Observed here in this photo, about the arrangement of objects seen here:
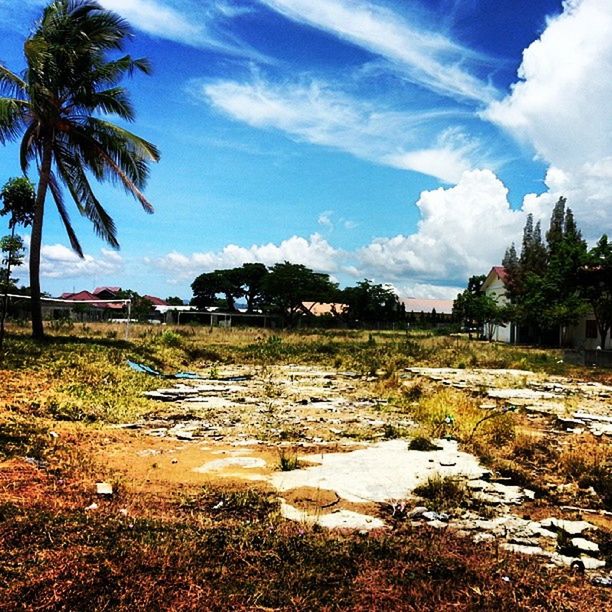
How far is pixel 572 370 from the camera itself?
18.1 m

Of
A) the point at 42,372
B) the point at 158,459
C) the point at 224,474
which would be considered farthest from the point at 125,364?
the point at 224,474

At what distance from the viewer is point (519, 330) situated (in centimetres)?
3731

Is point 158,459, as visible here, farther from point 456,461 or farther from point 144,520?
point 456,461

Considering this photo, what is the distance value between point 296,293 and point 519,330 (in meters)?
18.0

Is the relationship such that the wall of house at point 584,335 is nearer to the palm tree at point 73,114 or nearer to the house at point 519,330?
the house at point 519,330

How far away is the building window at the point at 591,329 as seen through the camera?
96.8 feet

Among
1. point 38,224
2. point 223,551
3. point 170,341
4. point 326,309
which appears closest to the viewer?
point 223,551

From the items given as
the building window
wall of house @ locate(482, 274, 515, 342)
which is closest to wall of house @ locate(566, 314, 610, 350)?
A: the building window

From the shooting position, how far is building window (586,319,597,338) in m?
29.5

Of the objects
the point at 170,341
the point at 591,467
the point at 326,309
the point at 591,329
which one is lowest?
the point at 591,467

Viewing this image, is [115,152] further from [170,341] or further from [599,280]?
[599,280]

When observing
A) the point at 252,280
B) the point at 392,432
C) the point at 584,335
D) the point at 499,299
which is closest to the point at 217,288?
the point at 252,280

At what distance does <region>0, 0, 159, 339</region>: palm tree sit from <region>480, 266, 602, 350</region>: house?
70.2ft

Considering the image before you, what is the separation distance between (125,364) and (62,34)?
890cm
